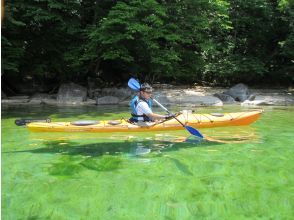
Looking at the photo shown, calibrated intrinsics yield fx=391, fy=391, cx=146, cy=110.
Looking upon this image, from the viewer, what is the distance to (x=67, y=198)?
13.0 ft

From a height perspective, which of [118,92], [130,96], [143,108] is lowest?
[130,96]

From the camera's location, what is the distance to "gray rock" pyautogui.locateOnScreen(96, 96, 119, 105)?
15.1 metres

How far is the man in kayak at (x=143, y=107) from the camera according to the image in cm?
721

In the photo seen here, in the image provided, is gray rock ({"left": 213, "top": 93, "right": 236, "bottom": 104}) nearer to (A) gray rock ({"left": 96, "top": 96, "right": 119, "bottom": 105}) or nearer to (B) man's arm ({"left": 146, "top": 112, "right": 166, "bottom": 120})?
(A) gray rock ({"left": 96, "top": 96, "right": 119, "bottom": 105})

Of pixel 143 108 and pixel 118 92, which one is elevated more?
pixel 143 108

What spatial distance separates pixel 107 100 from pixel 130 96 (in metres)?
1.13

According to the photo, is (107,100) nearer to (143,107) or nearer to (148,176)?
(143,107)

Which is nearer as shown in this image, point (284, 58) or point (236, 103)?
point (236, 103)

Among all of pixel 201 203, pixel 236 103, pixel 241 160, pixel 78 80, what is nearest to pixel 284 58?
pixel 236 103

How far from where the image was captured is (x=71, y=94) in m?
15.8

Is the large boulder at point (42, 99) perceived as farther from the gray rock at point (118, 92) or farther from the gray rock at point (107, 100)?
the gray rock at point (118, 92)

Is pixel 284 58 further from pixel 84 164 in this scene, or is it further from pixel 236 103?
pixel 84 164

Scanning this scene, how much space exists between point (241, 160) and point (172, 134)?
238cm

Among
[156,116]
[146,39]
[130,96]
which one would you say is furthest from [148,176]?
[130,96]
